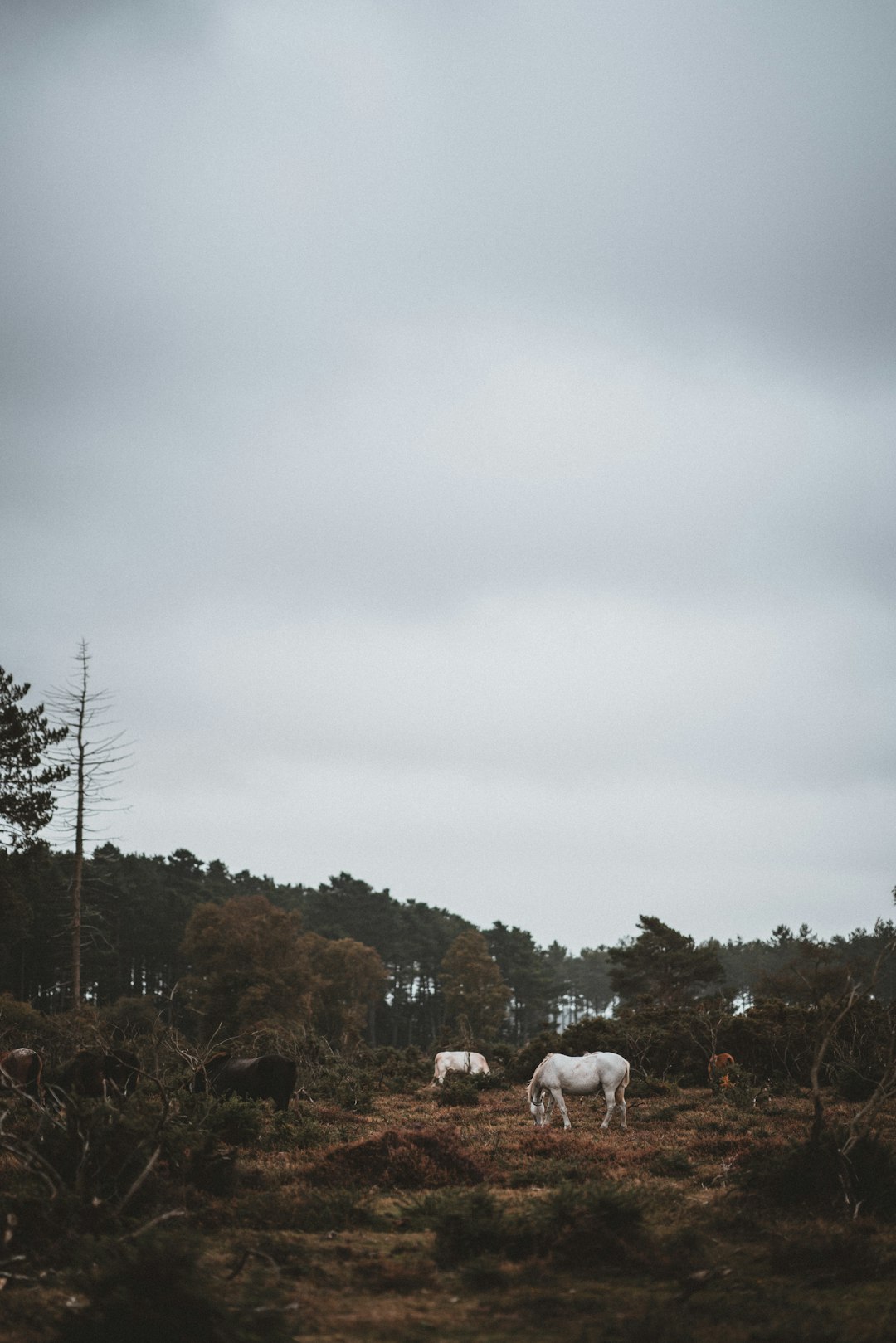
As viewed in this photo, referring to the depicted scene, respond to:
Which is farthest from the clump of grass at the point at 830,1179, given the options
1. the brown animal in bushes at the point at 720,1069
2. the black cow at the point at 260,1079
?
the brown animal in bushes at the point at 720,1069

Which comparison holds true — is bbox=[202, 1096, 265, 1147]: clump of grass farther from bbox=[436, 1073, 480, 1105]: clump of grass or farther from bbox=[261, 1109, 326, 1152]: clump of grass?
bbox=[436, 1073, 480, 1105]: clump of grass

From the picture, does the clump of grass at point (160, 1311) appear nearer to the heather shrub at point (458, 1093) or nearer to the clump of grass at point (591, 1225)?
the clump of grass at point (591, 1225)

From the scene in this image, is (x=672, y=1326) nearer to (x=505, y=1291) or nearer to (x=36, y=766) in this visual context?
(x=505, y=1291)

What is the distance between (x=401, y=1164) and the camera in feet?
38.5

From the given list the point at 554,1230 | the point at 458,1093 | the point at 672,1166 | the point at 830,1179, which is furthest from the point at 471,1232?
the point at 458,1093

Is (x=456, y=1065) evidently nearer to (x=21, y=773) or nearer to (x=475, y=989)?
(x=21, y=773)

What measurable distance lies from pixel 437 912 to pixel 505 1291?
97122mm

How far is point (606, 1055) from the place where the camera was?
672 inches

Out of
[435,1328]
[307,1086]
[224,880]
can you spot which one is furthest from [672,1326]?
[224,880]

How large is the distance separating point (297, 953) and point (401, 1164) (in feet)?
128

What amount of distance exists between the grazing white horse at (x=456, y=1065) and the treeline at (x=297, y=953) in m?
10.3

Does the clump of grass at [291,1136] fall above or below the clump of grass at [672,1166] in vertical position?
below

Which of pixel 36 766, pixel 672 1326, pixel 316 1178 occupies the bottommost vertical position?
pixel 316 1178

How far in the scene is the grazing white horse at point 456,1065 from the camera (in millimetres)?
25125
